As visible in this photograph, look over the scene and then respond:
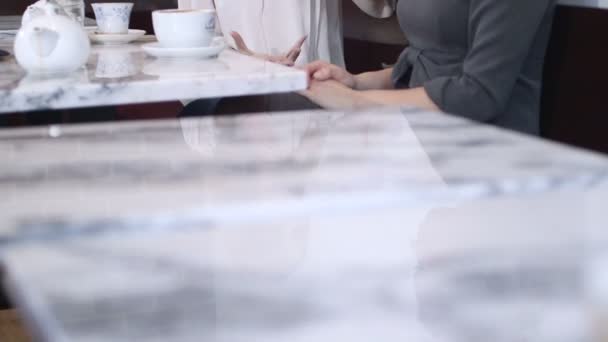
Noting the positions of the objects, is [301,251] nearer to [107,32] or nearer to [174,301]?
[174,301]

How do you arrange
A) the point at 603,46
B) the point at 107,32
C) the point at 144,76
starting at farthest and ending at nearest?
the point at 107,32 < the point at 603,46 < the point at 144,76

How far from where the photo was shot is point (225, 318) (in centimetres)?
46

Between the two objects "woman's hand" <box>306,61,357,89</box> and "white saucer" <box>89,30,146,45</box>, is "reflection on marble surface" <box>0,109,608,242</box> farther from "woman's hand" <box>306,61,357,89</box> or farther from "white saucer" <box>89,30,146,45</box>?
"white saucer" <box>89,30,146,45</box>

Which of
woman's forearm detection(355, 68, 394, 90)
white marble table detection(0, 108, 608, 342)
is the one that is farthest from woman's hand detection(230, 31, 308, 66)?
white marble table detection(0, 108, 608, 342)

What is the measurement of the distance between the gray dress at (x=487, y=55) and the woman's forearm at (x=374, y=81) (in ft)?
0.87

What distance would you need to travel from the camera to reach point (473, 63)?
63.1 inches

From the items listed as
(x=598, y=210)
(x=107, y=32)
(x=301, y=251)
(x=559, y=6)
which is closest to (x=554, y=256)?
(x=598, y=210)

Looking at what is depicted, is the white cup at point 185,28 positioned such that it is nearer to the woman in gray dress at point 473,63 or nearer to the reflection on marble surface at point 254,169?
the woman in gray dress at point 473,63

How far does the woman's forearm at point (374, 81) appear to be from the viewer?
2045 mm

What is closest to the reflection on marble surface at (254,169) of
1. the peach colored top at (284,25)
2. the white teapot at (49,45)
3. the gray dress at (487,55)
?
the white teapot at (49,45)

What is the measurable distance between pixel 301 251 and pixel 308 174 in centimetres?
8

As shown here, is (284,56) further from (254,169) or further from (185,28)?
(254,169)

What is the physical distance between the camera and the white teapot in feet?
4.16

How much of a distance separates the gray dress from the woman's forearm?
27 centimetres
